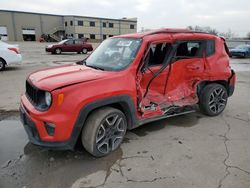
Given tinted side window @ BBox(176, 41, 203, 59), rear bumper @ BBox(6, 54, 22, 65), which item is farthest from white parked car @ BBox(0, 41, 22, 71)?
tinted side window @ BBox(176, 41, 203, 59)

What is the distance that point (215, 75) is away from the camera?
502cm

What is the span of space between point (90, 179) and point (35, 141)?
2.99ft

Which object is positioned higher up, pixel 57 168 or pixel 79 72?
pixel 79 72

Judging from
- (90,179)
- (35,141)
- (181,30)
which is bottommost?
(90,179)

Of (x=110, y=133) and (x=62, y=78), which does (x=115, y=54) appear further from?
(x=110, y=133)

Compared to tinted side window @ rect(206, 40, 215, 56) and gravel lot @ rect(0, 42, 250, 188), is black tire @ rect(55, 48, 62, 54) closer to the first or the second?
gravel lot @ rect(0, 42, 250, 188)

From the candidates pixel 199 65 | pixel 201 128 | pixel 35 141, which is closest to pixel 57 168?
pixel 35 141

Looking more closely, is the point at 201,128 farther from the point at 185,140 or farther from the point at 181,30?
the point at 181,30

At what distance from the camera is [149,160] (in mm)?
3445

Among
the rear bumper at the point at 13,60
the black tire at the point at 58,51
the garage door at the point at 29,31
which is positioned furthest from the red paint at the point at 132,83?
the garage door at the point at 29,31

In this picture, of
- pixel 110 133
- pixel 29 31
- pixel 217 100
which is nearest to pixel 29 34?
pixel 29 31

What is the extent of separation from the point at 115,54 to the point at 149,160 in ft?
6.31

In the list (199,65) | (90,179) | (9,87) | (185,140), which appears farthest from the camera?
(9,87)

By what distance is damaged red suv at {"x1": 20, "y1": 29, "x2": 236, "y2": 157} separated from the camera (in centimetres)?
312
